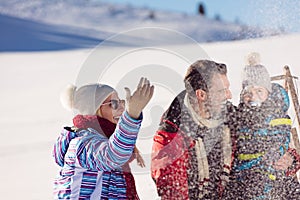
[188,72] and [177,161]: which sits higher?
[188,72]

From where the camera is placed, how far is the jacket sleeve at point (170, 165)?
2371 mm

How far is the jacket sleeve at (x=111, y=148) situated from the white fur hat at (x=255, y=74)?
0.83 metres

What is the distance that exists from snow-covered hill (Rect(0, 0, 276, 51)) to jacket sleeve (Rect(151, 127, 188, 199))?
19.0 metres

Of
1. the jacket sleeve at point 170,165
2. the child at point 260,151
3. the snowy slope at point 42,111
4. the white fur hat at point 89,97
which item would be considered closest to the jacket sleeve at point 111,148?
the white fur hat at point 89,97

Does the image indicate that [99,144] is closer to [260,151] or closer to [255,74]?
[260,151]

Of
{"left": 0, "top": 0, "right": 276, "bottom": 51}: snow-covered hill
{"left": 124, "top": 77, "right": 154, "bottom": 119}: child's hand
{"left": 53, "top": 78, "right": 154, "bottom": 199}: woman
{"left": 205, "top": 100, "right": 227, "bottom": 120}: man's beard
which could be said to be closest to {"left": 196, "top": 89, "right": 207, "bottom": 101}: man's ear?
{"left": 205, "top": 100, "right": 227, "bottom": 120}: man's beard

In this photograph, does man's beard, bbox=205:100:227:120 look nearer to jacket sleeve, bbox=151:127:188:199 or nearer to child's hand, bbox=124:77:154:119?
jacket sleeve, bbox=151:127:188:199

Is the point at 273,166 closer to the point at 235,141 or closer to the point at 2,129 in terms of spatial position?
the point at 235,141

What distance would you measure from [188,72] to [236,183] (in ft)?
1.80

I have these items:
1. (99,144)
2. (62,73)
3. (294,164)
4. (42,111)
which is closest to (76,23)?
(62,73)

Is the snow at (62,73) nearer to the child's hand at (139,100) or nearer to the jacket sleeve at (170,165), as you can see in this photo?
the jacket sleeve at (170,165)

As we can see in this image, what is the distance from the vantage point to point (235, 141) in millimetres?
2545

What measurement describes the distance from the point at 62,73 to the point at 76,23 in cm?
2032

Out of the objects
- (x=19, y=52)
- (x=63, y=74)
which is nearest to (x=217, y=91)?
(x=63, y=74)
